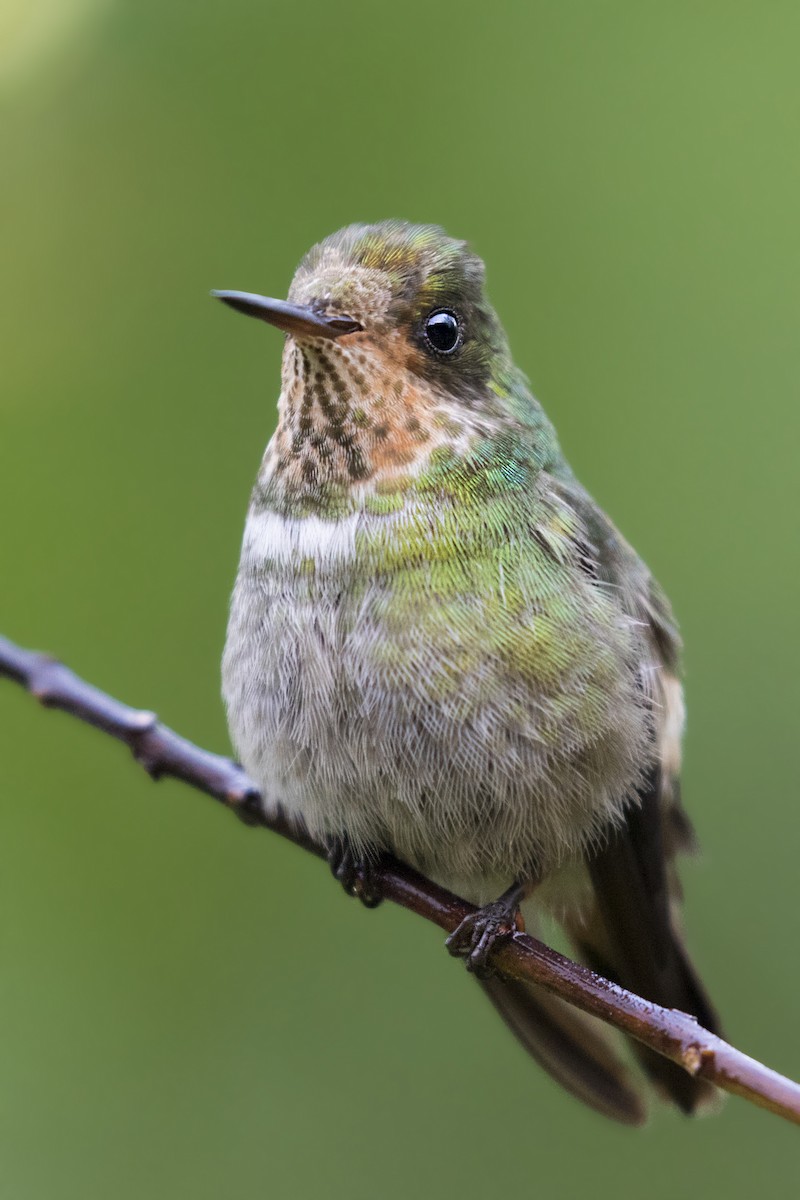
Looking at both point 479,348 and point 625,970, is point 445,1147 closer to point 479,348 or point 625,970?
point 625,970

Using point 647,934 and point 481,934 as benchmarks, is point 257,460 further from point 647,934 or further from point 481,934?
point 481,934

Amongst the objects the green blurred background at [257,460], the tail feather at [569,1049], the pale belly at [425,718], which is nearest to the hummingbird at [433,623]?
the pale belly at [425,718]

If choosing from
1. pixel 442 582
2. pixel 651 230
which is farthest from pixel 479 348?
pixel 651 230

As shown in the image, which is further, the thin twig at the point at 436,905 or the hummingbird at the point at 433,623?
the hummingbird at the point at 433,623

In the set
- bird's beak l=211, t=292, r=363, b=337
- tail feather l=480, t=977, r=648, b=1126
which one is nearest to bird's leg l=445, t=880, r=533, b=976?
tail feather l=480, t=977, r=648, b=1126

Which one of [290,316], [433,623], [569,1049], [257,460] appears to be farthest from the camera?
[257,460]

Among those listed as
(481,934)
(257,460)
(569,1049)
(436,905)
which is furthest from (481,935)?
(257,460)

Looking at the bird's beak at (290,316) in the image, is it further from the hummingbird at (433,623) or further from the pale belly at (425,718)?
the pale belly at (425,718)
